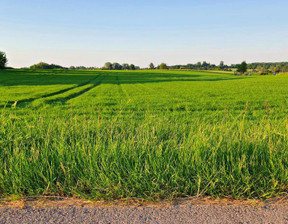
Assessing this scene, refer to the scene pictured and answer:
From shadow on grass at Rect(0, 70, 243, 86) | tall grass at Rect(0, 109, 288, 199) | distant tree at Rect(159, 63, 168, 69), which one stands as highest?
distant tree at Rect(159, 63, 168, 69)

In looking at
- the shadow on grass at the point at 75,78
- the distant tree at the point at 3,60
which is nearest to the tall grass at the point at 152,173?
the shadow on grass at the point at 75,78

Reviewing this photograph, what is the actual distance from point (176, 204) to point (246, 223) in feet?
2.30

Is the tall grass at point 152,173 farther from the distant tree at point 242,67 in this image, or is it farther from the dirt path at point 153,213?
the distant tree at point 242,67

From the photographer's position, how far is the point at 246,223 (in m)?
2.20

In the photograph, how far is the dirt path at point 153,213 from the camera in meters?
2.25

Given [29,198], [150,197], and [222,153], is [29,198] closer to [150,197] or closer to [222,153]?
[150,197]

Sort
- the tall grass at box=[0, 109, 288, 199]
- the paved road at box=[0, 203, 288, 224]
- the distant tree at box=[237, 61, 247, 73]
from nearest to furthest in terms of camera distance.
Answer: the paved road at box=[0, 203, 288, 224], the tall grass at box=[0, 109, 288, 199], the distant tree at box=[237, 61, 247, 73]

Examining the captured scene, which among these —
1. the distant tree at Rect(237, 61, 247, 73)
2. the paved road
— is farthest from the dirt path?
the distant tree at Rect(237, 61, 247, 73)

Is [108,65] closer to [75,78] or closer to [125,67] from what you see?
[125,67]

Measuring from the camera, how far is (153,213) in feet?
7.75

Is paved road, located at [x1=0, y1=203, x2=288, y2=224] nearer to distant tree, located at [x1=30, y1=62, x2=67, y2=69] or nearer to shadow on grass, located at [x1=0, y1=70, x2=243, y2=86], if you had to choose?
shadow on grass, located at [x1=0, y1=70, x2=243, y2=86]

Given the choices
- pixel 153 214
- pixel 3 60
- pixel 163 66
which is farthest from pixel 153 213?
pixel 163 66

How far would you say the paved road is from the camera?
7.36 ft

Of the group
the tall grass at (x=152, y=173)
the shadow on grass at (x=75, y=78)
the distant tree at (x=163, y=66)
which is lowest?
the shadow on grass at (x=75, y=78)
